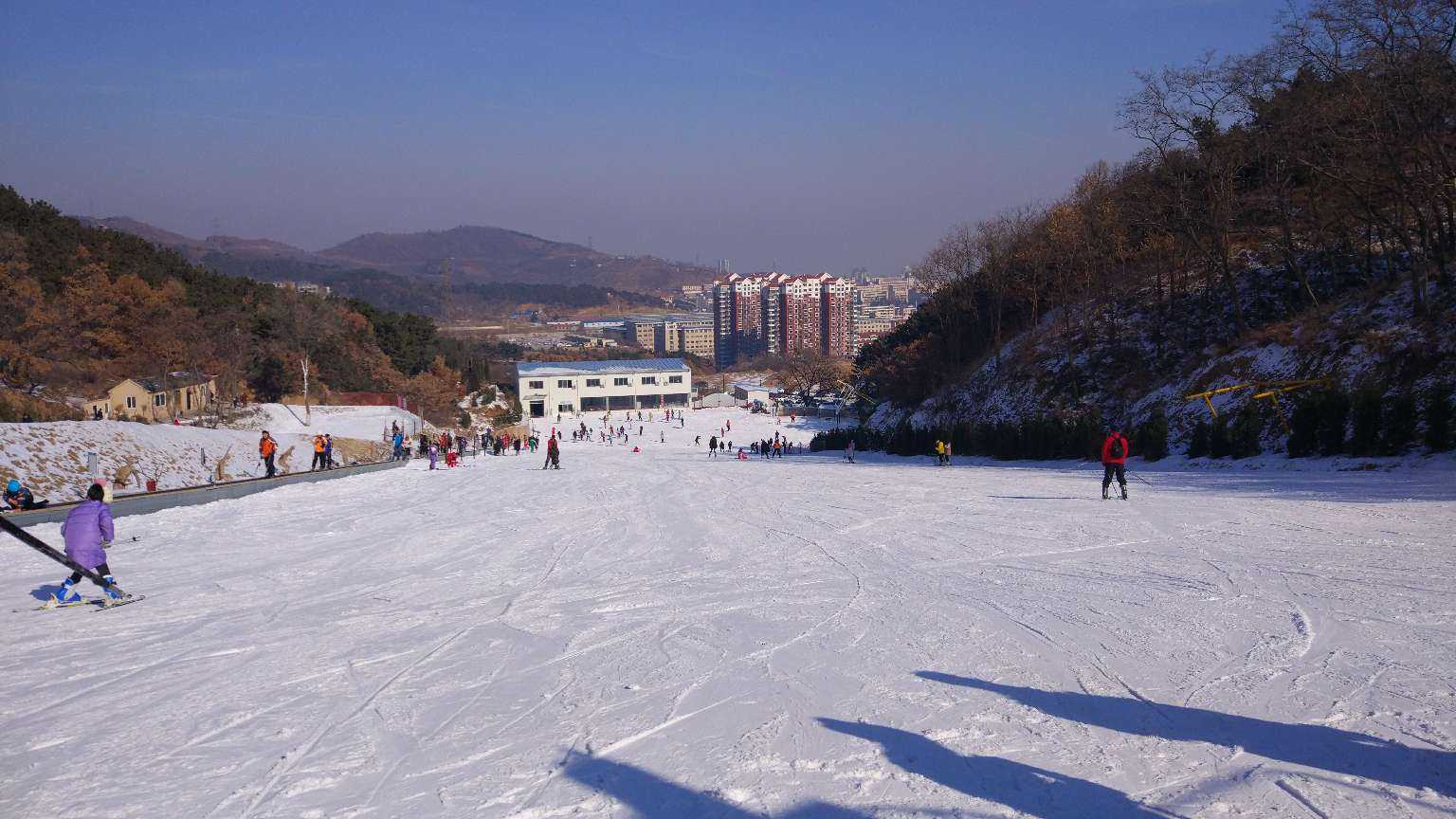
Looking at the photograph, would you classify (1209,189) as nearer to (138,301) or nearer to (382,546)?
(382,546)

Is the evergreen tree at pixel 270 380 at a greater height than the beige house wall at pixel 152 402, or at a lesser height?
greater

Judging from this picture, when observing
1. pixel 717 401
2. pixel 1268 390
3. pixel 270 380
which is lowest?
pixel 1268 390

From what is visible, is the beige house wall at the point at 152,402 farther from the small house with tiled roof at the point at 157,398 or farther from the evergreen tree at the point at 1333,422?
the evergreen tree at the point at 1333,422

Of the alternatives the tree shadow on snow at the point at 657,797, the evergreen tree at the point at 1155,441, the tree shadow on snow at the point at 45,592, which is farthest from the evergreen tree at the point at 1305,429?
the tree shadow on snow at the point at 45,592

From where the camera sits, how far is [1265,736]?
5.28m

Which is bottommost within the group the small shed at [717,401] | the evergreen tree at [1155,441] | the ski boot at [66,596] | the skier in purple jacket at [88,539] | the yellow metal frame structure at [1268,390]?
the ski boot at [66,596]

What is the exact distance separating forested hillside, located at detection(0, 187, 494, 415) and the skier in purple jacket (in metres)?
32.7

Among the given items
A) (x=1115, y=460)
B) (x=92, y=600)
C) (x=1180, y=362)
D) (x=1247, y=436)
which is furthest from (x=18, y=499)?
(x=1180, y=362)

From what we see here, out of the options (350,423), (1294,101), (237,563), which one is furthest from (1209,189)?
(350,423)

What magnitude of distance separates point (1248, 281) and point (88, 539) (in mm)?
37678

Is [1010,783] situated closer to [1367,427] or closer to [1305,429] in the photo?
[1367,427]

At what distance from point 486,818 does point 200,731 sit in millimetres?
2594

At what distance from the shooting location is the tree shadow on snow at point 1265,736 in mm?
4762

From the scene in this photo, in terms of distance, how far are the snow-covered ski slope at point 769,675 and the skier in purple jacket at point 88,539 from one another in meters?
0.35
